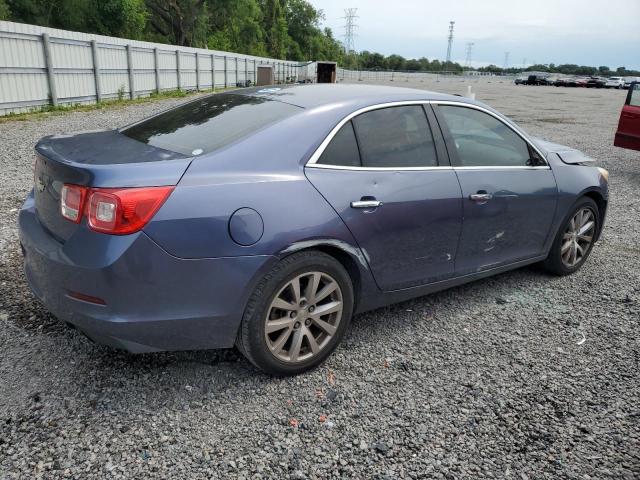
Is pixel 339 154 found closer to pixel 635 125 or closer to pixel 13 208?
pixel 13 208

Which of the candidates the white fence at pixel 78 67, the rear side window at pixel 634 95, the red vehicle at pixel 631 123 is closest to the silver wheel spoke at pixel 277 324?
the red vehicle at pixel 631 123

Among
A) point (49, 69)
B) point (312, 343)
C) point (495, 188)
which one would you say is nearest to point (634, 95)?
point (495, 188)

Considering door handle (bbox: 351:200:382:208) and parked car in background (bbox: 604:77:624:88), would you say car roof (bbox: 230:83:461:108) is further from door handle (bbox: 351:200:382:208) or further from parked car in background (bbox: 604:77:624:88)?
parked car in background (bbox: 604:77:624:88)

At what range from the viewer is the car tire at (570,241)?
4.50 metres

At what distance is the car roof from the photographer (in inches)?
129

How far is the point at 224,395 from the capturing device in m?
2.81

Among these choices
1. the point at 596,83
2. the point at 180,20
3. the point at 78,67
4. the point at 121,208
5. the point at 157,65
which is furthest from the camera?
the point at 596,83

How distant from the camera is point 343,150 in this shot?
3076mm

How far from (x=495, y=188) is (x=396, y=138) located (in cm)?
90

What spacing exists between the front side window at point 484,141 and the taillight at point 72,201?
2.37m

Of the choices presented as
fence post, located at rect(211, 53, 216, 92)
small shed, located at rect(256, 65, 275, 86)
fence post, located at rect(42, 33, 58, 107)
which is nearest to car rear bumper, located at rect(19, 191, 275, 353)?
fence post, located at rect(42, 33, 58, 107)

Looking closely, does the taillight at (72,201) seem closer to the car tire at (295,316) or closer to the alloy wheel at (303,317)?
the car tire at (295,316)

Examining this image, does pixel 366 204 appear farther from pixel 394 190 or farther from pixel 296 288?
pixel 296 288

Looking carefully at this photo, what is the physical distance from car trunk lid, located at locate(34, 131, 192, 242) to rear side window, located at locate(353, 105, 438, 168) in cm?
111
